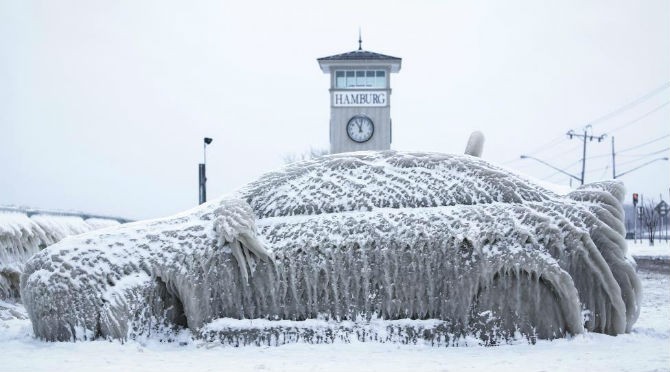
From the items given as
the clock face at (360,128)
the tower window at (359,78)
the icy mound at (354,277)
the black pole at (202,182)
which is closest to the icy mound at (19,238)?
the icy mound at (354,277)

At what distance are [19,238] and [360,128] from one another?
1384 cm

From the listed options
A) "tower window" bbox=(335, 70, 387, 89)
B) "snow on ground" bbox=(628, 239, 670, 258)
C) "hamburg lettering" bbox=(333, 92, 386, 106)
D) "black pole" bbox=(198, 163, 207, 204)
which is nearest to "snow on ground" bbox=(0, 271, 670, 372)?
"black pole" bbox=(198, 163, 207, 204)

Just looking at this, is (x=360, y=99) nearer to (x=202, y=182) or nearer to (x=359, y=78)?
(x=359, y=78)

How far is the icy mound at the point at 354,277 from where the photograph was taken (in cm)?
416

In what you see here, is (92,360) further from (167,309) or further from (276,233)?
(276,233)

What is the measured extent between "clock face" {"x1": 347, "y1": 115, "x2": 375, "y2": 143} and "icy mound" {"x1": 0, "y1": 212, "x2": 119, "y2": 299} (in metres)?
12.4

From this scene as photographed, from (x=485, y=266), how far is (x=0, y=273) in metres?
5.21

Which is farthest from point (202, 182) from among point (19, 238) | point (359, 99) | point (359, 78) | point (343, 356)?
point (343, 356)

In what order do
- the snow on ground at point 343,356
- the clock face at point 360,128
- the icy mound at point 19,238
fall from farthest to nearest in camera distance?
the clock face at point 360,128, the icy mound at point 19,238, the snow on ground at point 343,356

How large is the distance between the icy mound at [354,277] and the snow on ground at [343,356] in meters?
0.14

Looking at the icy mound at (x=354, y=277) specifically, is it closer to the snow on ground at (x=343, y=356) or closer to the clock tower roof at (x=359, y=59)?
the snow on ground at (x=343, y=356)

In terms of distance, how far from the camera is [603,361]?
358cm

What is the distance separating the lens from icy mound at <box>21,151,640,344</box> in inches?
164

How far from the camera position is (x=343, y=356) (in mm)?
3840
